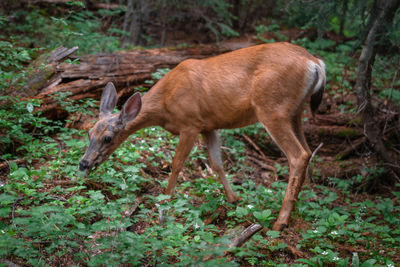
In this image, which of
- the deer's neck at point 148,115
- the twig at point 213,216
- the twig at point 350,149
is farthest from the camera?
the twig at point 350,149

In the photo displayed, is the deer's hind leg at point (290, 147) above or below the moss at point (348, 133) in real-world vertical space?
above

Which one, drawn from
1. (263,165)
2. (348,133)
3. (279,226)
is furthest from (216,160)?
(348,133)

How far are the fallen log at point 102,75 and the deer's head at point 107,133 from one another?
176cm

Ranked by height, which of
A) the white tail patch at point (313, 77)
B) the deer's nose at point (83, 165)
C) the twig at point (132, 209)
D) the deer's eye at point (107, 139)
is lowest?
the twig at point (132, 209)

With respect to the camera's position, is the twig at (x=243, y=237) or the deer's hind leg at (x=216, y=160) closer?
the twig at (x=243, y=237)

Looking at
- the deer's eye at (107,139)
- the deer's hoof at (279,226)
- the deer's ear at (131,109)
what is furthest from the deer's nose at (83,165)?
the deer's hoof at (279,226)

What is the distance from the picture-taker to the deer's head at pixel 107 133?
500 cm

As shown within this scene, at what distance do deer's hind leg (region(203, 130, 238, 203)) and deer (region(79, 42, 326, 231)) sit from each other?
17mm

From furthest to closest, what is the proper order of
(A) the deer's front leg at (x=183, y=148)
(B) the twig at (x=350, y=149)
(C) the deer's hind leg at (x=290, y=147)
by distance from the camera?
(B) the twig at (x=350, y=149) → (A) the deer's front leg at (x=183, y=148) → (C) the deer's hind leg at (x=290, y=147)

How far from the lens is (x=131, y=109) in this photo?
A: 207 inches

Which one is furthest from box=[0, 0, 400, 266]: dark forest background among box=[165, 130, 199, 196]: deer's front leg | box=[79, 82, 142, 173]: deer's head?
box=[165, 130, 199, 196]: deer's front leg

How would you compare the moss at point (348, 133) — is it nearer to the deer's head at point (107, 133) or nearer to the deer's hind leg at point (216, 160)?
the deer's hind leg at point (216, 160)

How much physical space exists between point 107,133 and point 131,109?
51 centimetres

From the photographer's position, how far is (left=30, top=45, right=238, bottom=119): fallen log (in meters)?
7.09
